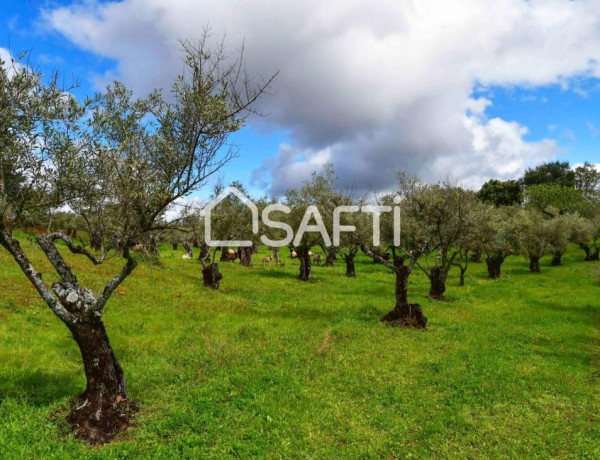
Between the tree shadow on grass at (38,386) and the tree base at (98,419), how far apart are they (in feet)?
4.15

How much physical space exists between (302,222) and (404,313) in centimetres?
1911

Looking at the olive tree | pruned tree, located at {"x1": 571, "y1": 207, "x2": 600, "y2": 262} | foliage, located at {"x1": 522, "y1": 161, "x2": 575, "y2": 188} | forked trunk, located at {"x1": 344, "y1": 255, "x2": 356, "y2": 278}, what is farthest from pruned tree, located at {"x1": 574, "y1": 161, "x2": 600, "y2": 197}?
the olive tree

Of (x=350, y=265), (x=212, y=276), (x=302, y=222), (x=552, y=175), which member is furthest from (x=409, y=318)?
(x=552, y=175)

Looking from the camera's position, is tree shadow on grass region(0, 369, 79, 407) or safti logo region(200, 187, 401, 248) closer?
tree shadow on grass region(0, 369, 79, 407)

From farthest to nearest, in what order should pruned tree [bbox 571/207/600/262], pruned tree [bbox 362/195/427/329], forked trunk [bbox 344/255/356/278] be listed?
pruned tree [bbox 571/207/600/262] → forked trunk [bbox 344/255/356/278] → pruned tree [bbox 362/195/427/329]

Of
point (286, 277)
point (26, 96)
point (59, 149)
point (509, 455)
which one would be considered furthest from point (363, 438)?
point (286, 277)

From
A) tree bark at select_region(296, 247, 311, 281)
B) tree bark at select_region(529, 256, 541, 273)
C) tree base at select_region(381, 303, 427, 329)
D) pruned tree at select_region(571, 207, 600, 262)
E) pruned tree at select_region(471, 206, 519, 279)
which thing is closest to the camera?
tree base at select_region(381, 303, 427, 329)

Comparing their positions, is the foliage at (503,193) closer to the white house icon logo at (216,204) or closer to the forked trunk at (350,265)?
the forked trunk at (350,265)

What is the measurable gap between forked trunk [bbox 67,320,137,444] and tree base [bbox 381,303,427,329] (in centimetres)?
1596

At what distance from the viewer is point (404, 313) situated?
22719mm

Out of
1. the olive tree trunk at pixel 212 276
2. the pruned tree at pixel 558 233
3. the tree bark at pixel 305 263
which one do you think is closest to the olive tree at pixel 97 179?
the olive tree trunk at pixel 212 276

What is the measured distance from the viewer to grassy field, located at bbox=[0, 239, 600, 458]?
9906 millimetres

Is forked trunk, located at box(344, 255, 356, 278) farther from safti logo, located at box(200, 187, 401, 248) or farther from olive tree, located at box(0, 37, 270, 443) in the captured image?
olive tree, located at box(0, 37, 270, 443)

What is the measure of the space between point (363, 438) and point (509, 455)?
146 inches
